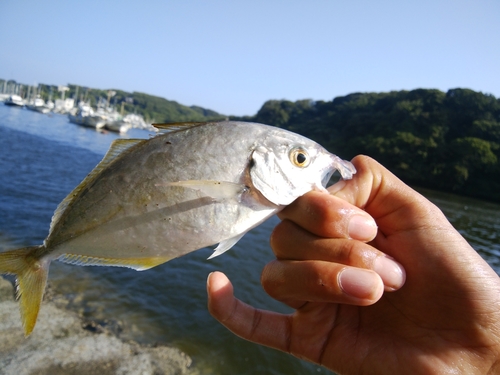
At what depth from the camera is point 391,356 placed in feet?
7.30

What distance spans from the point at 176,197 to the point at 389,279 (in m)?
1.47

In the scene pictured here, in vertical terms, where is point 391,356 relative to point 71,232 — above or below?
below

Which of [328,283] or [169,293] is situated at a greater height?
[328,283]

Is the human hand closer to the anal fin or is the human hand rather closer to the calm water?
the anal fin

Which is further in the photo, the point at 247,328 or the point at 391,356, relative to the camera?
the point at 247,328

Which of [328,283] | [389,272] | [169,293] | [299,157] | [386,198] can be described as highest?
[299,157]

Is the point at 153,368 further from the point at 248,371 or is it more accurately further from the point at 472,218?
the point at 472,218

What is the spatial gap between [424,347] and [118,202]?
7.61 ft

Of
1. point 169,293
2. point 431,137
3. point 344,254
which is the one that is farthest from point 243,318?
point 431,137

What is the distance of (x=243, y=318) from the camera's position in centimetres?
276

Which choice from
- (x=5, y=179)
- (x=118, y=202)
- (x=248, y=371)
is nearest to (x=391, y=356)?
(x=118, y=202)

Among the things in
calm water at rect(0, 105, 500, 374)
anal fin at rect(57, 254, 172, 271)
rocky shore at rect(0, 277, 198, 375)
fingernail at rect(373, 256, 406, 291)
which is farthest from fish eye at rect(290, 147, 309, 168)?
calm water at rect(0, 105, 500, 374)

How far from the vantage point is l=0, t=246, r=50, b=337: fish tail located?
6.53ft

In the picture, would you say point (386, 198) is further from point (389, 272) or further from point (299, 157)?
point (299, 157)
